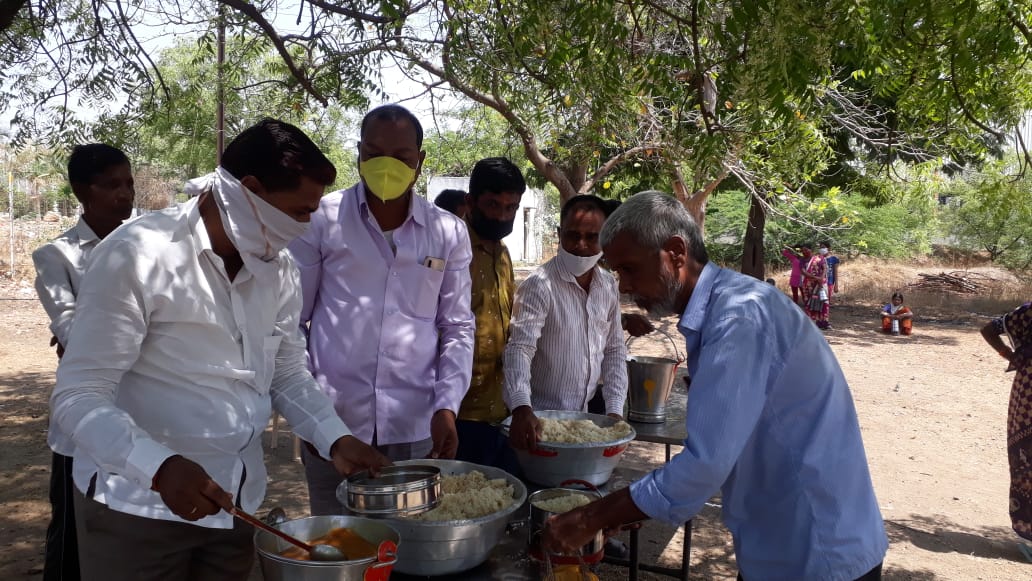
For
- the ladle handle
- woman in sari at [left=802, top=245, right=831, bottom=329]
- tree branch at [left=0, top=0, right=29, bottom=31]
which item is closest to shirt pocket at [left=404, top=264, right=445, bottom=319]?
the ladle handle

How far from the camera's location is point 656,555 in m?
4.62

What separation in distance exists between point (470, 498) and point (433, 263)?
0.87 metres

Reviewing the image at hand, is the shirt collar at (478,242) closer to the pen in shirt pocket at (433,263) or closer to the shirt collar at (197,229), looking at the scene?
the pen in shirt pocket at (433,263)

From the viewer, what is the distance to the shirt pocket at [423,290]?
2.52 metres

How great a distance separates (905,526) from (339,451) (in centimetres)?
486

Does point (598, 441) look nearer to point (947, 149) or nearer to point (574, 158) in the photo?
point (574, 158)

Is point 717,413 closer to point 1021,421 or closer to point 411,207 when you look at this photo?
point 411,207

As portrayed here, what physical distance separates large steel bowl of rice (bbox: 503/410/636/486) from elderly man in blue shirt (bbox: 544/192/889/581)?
2.29 feet

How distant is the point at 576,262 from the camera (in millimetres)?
3268

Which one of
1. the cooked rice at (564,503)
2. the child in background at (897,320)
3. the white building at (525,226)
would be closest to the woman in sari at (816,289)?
the child in background at (897,320)

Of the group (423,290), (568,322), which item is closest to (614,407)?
(568,322)

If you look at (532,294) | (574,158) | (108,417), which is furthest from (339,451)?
(574,158)

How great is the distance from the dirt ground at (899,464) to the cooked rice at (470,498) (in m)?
2.46

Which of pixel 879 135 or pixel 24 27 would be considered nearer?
pixel 24 27
